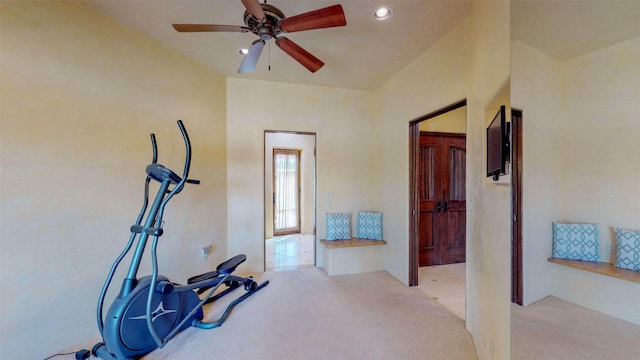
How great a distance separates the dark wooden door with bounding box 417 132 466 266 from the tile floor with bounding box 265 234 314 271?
2021mm

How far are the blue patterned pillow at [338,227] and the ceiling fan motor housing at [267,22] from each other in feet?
8.94

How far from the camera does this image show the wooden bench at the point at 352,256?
12.2 ft

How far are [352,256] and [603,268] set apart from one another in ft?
9.40

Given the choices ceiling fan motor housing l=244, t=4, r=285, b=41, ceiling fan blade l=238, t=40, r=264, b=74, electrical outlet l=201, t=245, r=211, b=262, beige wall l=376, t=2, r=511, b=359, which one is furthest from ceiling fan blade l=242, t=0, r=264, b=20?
electrical outlet l=201, t=245, r=211, b=262

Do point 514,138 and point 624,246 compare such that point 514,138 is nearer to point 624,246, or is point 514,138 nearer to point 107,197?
point 624,246

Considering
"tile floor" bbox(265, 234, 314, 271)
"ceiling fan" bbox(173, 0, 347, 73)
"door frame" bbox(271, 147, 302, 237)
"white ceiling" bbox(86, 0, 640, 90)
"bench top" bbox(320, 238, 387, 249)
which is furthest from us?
"door frame" bbox(271, 147, 302, 237)

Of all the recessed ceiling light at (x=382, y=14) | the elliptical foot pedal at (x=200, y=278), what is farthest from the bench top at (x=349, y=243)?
the recessed ceiling light at (x=382, y=14)

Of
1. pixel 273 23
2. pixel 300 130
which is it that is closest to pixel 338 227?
pixel 300 130

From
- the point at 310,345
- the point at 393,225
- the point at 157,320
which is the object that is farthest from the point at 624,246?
the point at 157,320

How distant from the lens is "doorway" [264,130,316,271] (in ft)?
20.4

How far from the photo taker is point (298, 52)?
2.16 meters

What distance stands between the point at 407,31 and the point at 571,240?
7.27 feet

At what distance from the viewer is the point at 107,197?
88.7 inches

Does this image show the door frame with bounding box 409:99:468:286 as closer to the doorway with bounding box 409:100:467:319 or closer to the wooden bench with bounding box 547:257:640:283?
the doorway with bounding box 409:100:467:319
